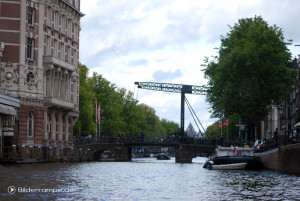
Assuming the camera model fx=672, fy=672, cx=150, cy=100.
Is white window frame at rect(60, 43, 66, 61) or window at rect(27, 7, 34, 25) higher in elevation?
window at rect(27, 7, 34, 25)

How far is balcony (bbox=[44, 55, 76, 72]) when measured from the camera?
223 feet

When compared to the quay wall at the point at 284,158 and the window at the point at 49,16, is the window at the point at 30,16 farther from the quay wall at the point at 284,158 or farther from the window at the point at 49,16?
the quay wall at the point at 284,158

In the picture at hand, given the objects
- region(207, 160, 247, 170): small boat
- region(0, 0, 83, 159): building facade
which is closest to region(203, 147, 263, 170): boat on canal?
region(207, 160, 247, 170): small boat

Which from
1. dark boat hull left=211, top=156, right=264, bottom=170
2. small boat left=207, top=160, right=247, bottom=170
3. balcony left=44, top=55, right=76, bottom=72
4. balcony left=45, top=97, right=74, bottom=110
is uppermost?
balcony left=44, top=55, right=76, bottom=72

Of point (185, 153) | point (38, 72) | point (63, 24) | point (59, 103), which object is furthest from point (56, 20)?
point (185, 153)

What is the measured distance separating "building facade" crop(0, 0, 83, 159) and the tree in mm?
17080

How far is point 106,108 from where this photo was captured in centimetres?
11456

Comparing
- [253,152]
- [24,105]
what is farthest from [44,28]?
[253,152]

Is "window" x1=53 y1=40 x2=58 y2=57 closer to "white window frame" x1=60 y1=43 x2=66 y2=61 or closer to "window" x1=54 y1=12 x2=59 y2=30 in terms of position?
"window" x1=54 y1=12 x2=59 y2=30

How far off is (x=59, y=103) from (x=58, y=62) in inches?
168

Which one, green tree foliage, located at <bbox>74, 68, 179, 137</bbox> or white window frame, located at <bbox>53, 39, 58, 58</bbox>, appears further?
green tree foliage, located at <bbox>74, 68, 179, 137</bbox>

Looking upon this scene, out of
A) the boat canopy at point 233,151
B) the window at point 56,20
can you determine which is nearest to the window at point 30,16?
the window at point 56,20

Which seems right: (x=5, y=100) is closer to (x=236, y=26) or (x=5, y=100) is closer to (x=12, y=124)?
(x=12, y=124)

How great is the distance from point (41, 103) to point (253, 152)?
21780 mm
